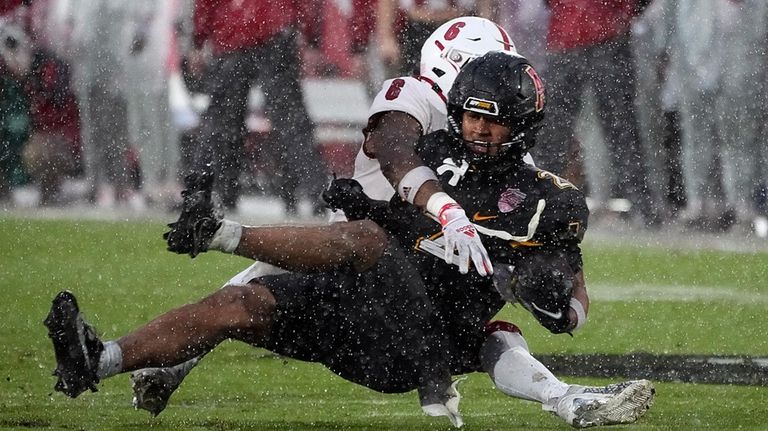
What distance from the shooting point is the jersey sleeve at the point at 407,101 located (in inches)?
246

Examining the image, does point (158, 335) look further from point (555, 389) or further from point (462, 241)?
point (555, 389)

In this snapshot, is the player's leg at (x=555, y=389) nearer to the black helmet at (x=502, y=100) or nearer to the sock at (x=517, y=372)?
the sock at (x=517, y=372)

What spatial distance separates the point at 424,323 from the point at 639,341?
2771 mm

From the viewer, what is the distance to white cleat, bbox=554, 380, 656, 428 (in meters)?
5.30

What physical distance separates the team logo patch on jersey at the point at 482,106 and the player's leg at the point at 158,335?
2.82 ft

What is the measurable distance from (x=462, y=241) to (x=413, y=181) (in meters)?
0.37

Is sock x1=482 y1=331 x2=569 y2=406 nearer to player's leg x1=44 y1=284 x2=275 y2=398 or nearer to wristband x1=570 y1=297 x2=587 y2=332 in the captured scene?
wristband x1=570 y1=297 x2=587 y2=332

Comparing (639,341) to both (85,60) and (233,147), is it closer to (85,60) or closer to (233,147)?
(233,147)

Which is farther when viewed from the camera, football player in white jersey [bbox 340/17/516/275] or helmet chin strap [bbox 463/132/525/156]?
helmet chin strap [bbox 463/132/525/156]

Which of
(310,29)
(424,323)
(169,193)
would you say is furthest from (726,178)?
(424,323)

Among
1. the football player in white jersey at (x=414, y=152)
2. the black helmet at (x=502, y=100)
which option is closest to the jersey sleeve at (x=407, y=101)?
the football player in white jersey at (x=414, y=152)

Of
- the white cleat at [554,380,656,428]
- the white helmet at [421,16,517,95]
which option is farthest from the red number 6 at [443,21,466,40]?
the white cleat at [554,380,656,428]

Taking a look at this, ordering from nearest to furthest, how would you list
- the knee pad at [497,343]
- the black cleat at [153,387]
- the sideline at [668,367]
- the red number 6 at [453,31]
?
1. the knee pad at [497,343]
2. the black cleat at [153,387]
3. the red number 6 at [453,31]
4. the sideline at [668,367]

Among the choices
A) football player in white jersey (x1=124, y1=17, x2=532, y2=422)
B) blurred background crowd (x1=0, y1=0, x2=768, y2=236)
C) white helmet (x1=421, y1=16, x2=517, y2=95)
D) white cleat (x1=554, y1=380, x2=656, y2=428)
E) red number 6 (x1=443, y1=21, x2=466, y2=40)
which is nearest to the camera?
white cleat (x1=554, y1=380, x2=656, y2=428)
